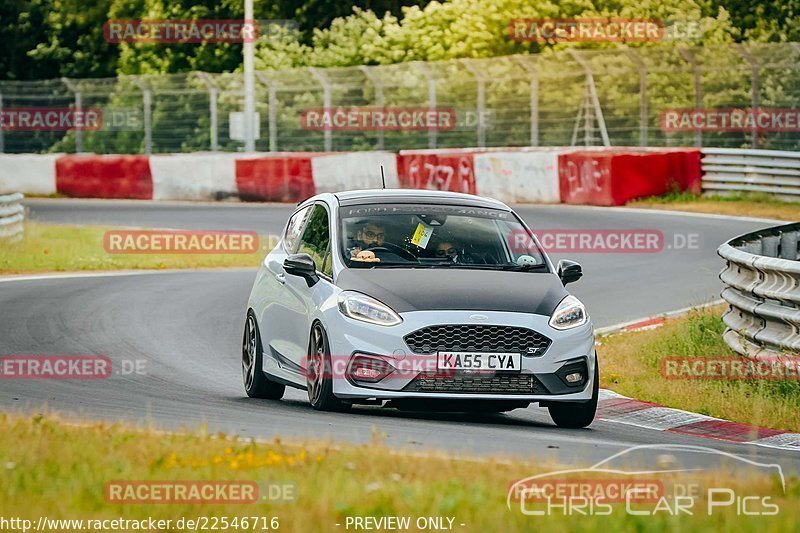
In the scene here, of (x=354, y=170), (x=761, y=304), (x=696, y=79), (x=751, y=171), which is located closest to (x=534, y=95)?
(x=696, y=79)

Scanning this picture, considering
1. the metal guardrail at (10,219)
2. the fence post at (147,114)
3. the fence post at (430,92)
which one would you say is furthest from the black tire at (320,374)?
the fence post at (147,114)

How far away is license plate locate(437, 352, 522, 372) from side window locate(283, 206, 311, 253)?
7.94 feet

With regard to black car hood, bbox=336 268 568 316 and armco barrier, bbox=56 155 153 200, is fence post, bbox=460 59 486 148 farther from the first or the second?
black car hood, bbox=336 268 568 316

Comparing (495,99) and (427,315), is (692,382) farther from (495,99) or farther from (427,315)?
(495,99)

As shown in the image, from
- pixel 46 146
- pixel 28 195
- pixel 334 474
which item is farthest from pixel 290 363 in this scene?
pixel 46 146

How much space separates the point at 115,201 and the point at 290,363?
84.6 feet

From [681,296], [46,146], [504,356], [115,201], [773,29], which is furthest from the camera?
[46,146]

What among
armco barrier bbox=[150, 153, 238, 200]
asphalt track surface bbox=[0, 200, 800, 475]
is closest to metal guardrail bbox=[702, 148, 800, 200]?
asphalt track surface bbox=[0, 200, 800, 475]

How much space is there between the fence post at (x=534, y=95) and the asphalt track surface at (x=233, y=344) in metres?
5.56

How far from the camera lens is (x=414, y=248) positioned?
11.4m

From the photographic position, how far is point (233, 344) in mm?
15648

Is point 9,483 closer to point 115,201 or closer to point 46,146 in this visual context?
point 115,201

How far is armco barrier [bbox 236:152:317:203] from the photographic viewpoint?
34500 millimetres

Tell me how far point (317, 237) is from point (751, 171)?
66.8 feet
